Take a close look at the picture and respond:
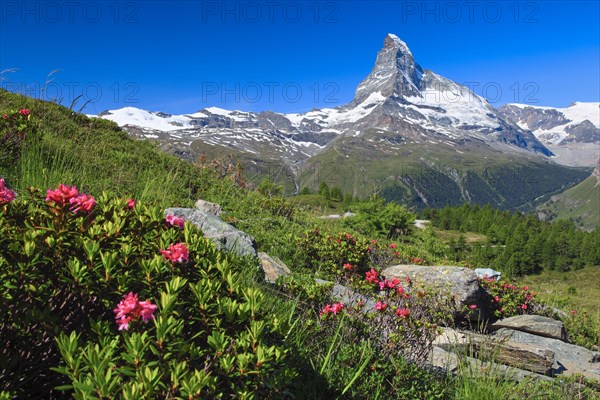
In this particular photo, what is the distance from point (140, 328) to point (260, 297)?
72 centimetres

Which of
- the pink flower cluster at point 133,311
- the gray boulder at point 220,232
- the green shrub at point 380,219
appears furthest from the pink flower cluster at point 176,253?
the green shrub at point 380,219

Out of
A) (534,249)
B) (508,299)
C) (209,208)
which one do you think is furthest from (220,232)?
(534,249)

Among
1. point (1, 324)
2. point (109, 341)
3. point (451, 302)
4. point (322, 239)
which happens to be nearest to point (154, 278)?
point (109, 341)

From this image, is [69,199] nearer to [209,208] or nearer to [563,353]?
[209,208]

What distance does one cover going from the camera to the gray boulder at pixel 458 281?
949 cm

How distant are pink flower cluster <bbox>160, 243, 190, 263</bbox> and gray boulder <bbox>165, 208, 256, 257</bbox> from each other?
4.07 meters

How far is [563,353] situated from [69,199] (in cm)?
1011

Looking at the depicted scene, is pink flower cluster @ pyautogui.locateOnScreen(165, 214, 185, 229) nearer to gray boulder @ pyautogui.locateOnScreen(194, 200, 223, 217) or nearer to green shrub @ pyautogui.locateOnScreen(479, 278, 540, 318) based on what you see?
gray boulder @ pyautogui.locateOnScreen(194, 200, 223, 217)

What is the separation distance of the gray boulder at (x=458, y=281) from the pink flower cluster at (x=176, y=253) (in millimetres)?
7422

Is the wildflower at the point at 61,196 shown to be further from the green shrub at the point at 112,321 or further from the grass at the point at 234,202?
the grass at the point at 234,202

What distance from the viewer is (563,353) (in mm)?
8750

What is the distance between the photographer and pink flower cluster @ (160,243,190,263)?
2430 millimetres

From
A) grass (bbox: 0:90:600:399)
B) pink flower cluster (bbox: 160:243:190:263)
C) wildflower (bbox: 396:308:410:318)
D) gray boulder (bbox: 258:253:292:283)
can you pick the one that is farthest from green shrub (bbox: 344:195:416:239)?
pink flower cluster (bbox: 160:243:190:263)

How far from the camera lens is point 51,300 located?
86.0 inches
